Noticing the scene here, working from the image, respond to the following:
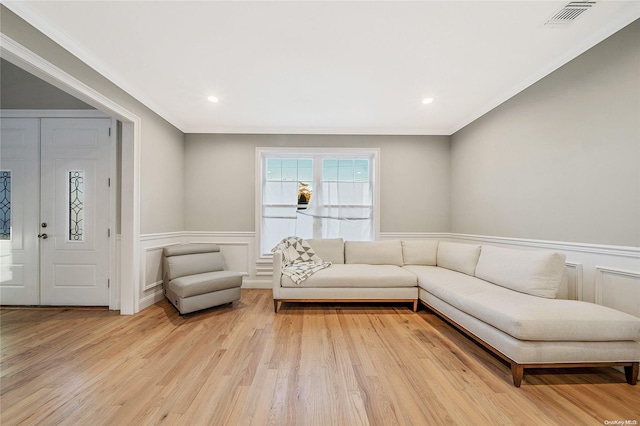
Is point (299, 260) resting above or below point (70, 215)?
below

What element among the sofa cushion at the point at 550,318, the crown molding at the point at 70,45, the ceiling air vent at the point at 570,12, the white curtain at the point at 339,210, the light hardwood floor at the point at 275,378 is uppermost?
the ceiling air vent at the point at 570,12

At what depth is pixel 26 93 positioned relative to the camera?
10.3ft

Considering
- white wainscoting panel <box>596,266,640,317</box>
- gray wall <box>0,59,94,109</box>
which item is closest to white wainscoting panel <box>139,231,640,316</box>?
white wainscoting panel <box>596,266,640,317</box>

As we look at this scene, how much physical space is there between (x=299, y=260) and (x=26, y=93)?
13.3ft

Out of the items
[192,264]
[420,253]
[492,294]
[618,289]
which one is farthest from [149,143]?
[618,289]

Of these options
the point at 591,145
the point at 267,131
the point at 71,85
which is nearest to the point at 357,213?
the point at 267,131

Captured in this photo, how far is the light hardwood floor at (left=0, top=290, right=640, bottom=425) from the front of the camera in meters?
1.48

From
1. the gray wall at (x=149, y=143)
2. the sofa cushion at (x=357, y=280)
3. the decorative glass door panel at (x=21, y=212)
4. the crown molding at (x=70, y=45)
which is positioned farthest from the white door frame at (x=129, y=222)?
the sofa cushion at (x=357, y=280)

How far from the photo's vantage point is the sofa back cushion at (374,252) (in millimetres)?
3758

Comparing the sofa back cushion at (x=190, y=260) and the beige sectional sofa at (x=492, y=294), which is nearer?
the beige sectional sofa at (x=492, y=294)

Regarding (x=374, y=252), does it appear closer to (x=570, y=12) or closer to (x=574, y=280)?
(x=574, y=280)

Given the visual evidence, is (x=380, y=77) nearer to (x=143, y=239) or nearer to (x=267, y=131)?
(x=267, y=131)

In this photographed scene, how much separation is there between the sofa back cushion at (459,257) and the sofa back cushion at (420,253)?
9 cm

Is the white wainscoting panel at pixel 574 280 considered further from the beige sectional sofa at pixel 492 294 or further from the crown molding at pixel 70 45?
the crown molding at pixel 70 45
